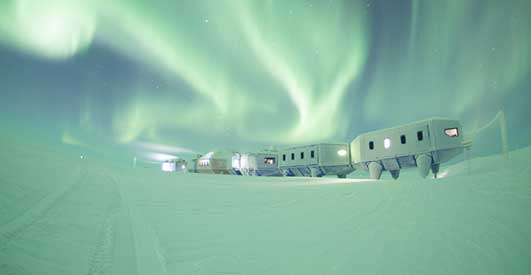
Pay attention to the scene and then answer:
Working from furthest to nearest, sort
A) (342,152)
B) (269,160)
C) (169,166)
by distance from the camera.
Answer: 1. (169,166)
2. (269,160)
3. (342,152)

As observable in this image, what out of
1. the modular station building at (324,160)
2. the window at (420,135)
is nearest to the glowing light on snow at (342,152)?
the modular station building at (324,160)

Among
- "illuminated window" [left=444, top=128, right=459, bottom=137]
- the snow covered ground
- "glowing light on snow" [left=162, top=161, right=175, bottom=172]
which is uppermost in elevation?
"illuminated window" [left=444, top=128, right=459, bottom=137]

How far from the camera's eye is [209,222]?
5023mm

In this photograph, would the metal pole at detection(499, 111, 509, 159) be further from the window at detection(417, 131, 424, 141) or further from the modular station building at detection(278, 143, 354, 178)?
the modular station building at detection(278, 143, 354, 178)

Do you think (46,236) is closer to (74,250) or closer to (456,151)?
(74,250)

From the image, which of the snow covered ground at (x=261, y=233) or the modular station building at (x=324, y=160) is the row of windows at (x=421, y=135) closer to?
the modular station building at (x=324, y=160)

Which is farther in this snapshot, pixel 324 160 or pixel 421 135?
pixel 324 160

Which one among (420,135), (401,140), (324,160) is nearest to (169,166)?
(324,160)

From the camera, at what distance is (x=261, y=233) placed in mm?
4445

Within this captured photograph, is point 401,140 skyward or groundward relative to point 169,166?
skyward

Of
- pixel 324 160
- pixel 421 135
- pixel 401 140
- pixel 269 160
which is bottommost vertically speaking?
pixel 324 160

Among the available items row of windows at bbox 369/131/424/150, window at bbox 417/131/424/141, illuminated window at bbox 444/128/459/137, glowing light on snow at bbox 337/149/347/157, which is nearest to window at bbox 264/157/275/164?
glowing light on snow at bbox 337/149/347/157

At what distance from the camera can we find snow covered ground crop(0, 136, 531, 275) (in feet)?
10.6

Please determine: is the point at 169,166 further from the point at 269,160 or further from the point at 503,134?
the point at 503,134
